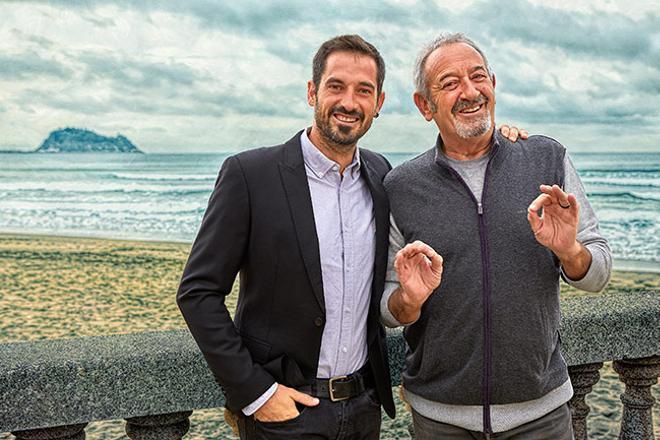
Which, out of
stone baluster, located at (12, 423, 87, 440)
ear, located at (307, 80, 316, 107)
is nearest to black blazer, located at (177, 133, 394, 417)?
ear, located at (307, 80, 316, 107)

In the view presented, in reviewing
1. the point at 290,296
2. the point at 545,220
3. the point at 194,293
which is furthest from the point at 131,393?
the point at 545,220

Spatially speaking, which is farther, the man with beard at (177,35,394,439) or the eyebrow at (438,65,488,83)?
the eyebrow at (438,65,488,83)

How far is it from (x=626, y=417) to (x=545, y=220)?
1.33 meters

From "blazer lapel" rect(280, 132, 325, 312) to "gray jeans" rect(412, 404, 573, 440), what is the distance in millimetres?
504

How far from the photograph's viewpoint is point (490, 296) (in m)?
2.09

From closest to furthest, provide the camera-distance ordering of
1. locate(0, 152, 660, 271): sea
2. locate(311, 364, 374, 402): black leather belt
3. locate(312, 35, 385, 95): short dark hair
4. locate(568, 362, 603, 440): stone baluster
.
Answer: locate(311, 364, 374, 402): black leather belt, locate(312, 35, 385, 95): short dark hair, locate(568, 362, 603, 440): stone baluster, locate(0, 152, 660, 271): sea

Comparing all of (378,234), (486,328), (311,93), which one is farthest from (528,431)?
(311,93)

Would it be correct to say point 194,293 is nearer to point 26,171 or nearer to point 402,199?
point 402,199

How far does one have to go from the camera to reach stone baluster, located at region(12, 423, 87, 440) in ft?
7.20

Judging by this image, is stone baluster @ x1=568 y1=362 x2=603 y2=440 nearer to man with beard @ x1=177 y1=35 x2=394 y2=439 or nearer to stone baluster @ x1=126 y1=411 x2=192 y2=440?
man with beard @ x1=177 y1=35 x2=394 y2=439

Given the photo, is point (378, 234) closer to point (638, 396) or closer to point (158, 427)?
point (158, 427)

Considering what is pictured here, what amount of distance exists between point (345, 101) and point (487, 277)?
0.64 metres

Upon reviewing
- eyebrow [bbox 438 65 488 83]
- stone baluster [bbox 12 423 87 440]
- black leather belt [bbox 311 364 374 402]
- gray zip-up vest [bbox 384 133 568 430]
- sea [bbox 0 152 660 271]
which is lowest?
sea [bbox 0 152 660 271]

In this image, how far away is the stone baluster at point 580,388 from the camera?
275 centimetres
